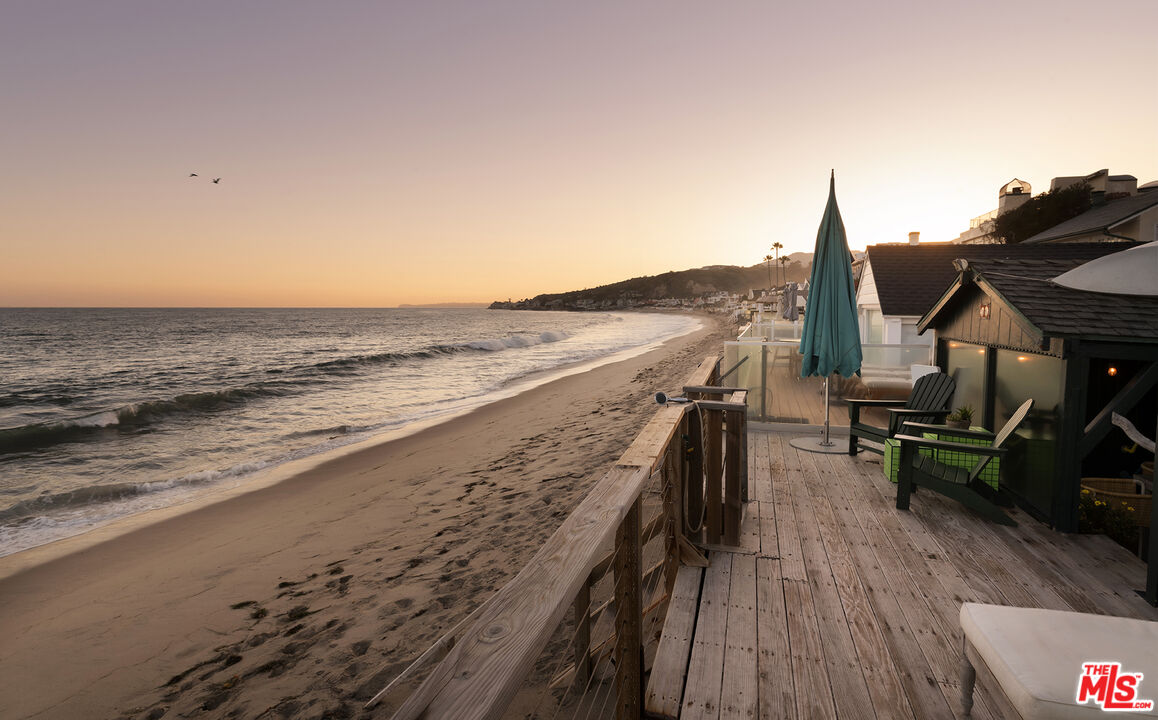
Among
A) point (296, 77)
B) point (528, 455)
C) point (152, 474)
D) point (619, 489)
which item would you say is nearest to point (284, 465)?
point (152, 474)

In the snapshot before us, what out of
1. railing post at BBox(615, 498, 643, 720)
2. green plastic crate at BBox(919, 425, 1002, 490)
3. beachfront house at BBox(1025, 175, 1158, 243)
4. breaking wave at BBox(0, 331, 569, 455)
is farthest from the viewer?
beachfront house at BBox(1025, 175, 1158, 243)

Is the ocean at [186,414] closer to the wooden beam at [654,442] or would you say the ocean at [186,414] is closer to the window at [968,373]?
the wooden beam at [654,442]

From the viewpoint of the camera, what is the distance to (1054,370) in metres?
4.12

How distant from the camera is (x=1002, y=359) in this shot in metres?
5.11

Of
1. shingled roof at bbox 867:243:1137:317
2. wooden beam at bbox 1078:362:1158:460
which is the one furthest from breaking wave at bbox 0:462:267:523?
shingled roof at bbox 867:243:1137:317

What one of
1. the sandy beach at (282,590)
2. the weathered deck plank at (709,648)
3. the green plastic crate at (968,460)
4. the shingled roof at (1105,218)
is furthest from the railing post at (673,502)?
the shingled roof at (1105,218)

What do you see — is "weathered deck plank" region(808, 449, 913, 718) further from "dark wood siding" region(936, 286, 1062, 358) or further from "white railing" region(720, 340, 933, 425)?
"white railing" region(720, 340, 933, 425)

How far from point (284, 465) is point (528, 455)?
465 cm

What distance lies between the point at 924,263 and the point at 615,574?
16.8m

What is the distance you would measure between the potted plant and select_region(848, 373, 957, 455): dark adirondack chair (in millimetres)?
78

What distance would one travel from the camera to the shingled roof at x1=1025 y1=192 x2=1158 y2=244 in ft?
69.2

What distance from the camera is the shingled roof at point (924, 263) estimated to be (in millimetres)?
12844

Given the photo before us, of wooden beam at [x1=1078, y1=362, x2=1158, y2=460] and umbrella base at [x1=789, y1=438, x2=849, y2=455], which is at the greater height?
wooden beam at [x1=1078, y1=362, x2=1158, y2=460]

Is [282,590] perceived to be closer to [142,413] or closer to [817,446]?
[817,446]
